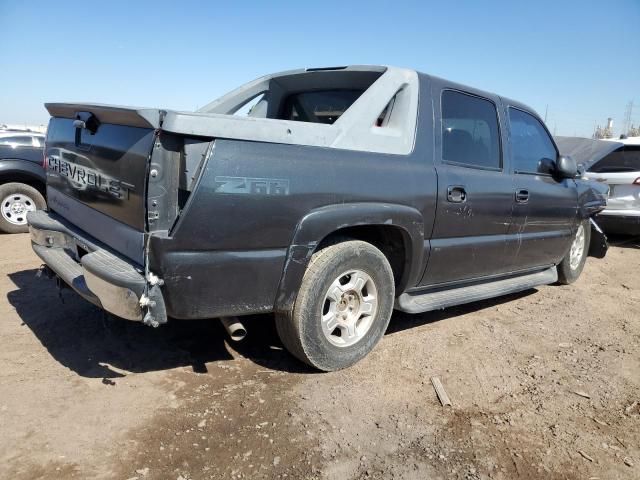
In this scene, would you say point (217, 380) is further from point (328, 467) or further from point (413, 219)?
point (413, 219)

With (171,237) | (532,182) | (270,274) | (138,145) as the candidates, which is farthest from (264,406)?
(532,182)

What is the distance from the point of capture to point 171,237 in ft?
7.89

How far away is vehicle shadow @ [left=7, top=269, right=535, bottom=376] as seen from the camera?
3.24 metres

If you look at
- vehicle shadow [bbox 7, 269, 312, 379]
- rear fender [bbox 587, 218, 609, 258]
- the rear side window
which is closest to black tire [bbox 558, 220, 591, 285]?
rear fender [bbox 587, 218, 609, 258]

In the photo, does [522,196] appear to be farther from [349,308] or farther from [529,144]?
[349,308]

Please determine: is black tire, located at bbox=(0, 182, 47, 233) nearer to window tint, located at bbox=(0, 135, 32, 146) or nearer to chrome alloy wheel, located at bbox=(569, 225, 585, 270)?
window tint, located at bbox=(0, 135, 32, 146)

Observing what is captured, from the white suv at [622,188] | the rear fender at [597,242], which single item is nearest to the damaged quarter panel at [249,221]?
the rear fender at [597,242]

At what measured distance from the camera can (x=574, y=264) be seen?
5.75 metres

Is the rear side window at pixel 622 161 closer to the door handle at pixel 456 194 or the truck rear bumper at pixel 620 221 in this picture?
the truck rear bumper at pixel 620 221

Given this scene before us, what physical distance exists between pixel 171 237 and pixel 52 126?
76.6 inches

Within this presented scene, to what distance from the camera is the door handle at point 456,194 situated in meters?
3.55

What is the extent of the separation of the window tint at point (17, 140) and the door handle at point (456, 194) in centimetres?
648

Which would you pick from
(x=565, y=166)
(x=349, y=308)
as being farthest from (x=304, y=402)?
(x=565, y=166)

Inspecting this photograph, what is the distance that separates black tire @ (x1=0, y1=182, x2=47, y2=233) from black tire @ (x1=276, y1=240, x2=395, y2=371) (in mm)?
5726
